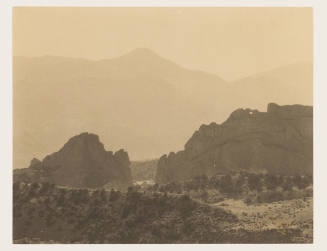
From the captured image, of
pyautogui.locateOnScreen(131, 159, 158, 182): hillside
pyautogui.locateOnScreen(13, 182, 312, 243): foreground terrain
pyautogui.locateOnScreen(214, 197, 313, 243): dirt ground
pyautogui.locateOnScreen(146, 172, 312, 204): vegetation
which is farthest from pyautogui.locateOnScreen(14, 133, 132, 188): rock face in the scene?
pyautogui.locateOnScreen(214, 197, 313, 243): dirt ground

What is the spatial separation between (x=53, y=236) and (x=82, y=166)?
58.5 inches

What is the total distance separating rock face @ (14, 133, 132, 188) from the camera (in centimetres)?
1060

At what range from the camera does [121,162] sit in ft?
35.1

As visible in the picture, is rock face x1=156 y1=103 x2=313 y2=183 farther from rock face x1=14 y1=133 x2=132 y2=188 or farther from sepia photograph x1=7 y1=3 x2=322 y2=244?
rock face x1=14 y1=133 x2=132 y2=188

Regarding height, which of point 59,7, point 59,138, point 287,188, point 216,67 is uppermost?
point 59,7

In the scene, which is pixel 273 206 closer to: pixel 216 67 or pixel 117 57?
pixel 216 67

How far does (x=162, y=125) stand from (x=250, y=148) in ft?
6.07

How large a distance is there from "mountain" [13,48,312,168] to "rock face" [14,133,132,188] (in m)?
0.17

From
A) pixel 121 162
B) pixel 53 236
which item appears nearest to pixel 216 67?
pixel 121 162

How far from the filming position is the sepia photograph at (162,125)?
10.5 meters

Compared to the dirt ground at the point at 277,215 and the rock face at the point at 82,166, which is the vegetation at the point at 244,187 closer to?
the dirt ground at the point at 277,215

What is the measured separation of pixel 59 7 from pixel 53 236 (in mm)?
4652

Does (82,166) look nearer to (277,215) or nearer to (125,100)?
(125,100)

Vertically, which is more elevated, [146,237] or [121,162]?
[121,162]
